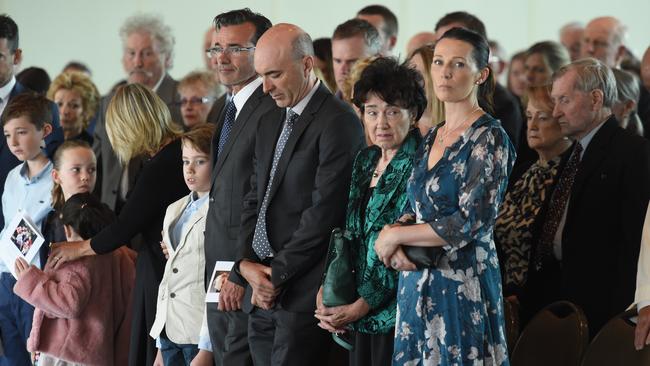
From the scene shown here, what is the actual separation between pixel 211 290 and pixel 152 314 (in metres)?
0.70

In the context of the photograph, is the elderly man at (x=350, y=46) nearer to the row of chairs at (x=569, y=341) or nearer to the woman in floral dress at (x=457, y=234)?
the row of chairs at (x=569, y=341)

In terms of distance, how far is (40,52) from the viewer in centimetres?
1235

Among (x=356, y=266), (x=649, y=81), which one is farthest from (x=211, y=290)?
(x=649, y=81)

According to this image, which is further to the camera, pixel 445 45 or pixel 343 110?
pixel 343 110

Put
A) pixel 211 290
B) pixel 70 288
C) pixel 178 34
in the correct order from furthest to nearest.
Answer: pixel 178 34
pixel 70 288
pixel 211 290

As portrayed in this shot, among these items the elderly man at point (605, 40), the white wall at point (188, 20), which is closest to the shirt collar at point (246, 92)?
the elderly man at point (605, 40)

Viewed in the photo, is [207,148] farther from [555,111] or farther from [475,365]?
[475,365]

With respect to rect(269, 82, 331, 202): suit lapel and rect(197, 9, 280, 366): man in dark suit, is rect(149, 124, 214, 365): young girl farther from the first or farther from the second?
rect(269, 82, 331, 202): suit lapel

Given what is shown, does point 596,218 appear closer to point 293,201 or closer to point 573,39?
point 293,201

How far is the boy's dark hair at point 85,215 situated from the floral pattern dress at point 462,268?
2088mm

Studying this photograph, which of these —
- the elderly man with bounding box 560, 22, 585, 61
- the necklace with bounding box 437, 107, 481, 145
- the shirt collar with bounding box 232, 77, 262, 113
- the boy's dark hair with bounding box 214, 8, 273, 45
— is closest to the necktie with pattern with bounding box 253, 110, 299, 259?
the shirt collar with bounding box 232, 77, 262, 113

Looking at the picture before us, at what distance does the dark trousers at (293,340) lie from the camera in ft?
Answer: 13.5

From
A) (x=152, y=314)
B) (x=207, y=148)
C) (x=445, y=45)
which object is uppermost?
(x=445, y=45)

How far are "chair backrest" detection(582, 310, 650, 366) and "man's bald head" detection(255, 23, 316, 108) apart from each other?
139cm
